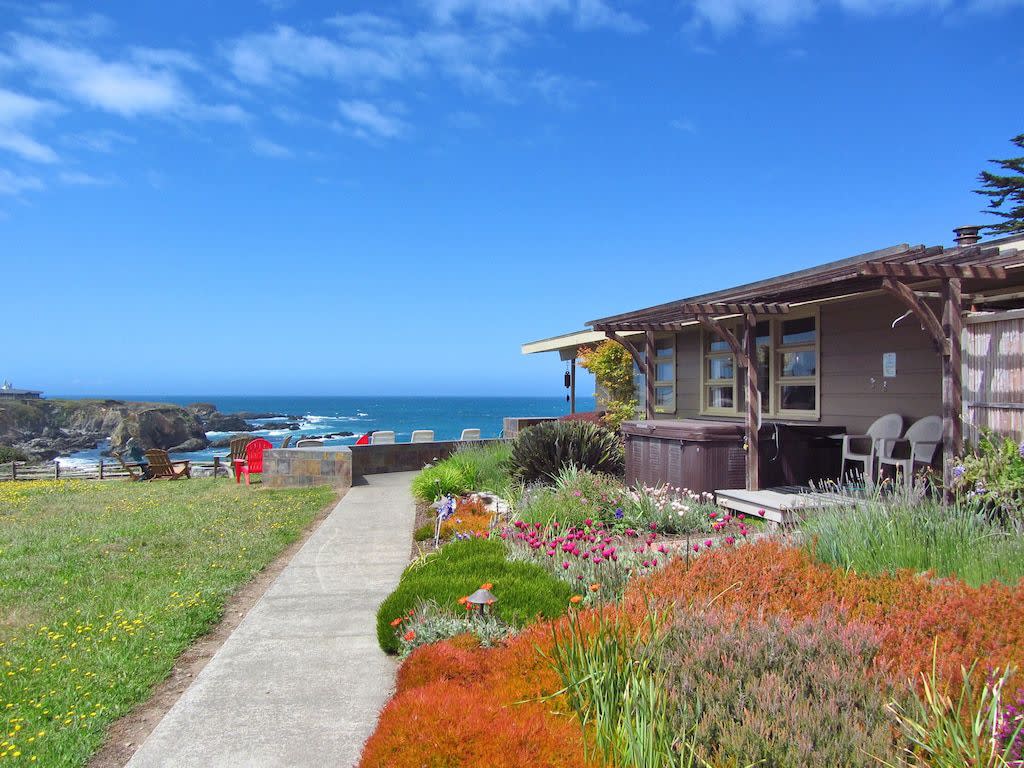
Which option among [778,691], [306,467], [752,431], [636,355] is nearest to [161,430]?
[306,467]

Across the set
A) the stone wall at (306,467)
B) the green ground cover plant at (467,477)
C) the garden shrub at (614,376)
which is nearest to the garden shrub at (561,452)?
the green ground cover plant at (467,477)

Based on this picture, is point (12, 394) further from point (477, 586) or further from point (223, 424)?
point (477, 586)

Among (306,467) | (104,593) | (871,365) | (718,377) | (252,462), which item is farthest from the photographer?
A: (252,462)

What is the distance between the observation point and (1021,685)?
2572mm

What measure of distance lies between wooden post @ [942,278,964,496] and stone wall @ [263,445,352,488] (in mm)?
9971

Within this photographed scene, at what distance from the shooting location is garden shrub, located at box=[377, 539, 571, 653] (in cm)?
428

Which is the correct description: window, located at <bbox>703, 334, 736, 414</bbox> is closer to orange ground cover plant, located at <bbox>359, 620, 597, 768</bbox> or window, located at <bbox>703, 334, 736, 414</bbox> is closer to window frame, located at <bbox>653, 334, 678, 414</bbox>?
window frame, located at <bbox>653, 334, 678, 414</bbox>

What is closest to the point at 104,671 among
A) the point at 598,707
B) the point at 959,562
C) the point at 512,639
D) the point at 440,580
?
the point at 440,580

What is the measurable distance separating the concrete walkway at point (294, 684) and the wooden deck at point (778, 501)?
12.8 feet

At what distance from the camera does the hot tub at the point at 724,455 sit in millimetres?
8672

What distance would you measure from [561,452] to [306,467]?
18.7ft

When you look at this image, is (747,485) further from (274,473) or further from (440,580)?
(274,473)

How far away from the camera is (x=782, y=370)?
35.6 feet

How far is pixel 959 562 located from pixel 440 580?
3356 mm
